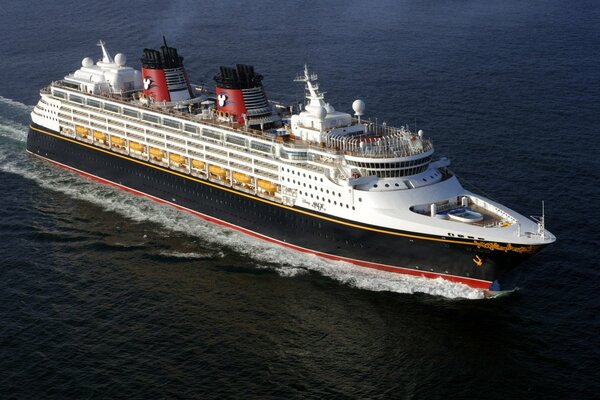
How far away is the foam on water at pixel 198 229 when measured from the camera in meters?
57.9

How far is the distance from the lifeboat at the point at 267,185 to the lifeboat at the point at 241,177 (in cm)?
134

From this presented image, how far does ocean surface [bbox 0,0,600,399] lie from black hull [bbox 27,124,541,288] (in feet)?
4.31

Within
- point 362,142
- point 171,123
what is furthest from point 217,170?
point 362,142

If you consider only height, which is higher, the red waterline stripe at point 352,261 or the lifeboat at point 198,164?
the lifeboat at point 198,164

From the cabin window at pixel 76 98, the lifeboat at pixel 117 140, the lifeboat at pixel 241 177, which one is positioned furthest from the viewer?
the cabin window at pixel 76 98

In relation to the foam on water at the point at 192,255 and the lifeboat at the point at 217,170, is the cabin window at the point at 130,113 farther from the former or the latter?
the foam on water at the point at 192,255

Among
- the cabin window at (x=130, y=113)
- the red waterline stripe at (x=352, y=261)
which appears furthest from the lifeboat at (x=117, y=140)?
the red waterline stripe at (x=352, y=261)

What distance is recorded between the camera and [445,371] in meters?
47.4

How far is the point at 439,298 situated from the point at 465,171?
2315cm

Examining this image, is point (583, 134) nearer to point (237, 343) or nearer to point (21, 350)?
point (237, 343)

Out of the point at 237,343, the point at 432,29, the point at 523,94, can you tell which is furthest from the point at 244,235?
the point at 432,29

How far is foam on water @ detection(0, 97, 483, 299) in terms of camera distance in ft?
190

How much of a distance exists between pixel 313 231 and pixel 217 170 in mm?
12819

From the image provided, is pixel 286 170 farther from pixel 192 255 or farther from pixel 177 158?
pixel 177 158
